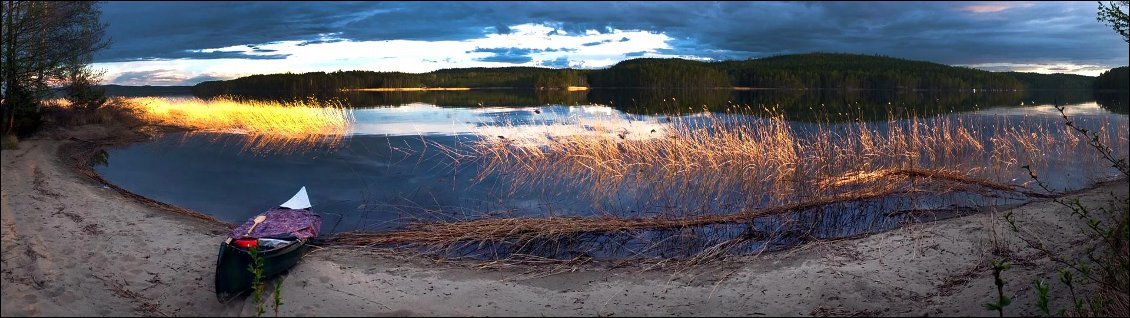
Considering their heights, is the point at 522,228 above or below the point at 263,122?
below

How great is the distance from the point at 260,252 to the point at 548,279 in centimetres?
297

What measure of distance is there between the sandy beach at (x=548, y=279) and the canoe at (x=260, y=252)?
0.15 m

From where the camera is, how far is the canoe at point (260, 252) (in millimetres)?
6430

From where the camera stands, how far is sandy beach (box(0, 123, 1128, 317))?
20.0 feet

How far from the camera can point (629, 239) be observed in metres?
9.09

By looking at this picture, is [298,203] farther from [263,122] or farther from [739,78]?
[739,78]

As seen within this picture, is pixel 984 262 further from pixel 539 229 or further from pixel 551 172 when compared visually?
pixel 551 172

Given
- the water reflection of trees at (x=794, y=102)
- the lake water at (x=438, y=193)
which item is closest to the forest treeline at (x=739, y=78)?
the water reflection of trees at (x=794, y=102)

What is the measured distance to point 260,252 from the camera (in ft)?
21.9

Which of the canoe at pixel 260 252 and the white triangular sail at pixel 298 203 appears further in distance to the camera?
the white triangular sail at pixel 298 203

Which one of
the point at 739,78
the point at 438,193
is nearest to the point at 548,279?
the point at 438,193

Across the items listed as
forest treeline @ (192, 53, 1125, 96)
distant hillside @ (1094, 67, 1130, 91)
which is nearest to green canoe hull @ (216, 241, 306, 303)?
distant hillside @ (1094, 67, 1130, 91)

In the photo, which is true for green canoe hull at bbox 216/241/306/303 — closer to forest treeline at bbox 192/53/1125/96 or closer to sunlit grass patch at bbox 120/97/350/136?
sunlit grass patch at bbox 120/97/350/136

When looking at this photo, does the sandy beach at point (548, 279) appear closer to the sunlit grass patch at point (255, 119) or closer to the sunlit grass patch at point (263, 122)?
the sunlit grass patch at point (263, 122)
